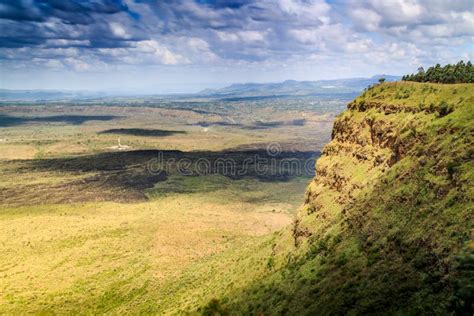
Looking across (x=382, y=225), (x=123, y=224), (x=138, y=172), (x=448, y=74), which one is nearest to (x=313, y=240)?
(x=382, y=225)

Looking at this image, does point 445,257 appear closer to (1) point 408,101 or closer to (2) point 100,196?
(1) point 408,101

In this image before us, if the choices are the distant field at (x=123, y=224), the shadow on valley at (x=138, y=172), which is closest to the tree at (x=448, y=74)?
the distant field at (x=123, y=224)

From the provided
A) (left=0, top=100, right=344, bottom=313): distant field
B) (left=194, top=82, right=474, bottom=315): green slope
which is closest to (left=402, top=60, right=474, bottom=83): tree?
(left=194, top=82, right=474, bottom=315): green slope

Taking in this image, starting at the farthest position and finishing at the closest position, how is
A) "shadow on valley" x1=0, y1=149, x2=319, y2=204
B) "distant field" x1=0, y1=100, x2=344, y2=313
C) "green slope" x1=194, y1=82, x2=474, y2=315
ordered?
"shadow on valley" x1=0, y1=149, x2=319, y2=204 < "distant field" x1=0, y1=100, x2=344, y2=313 < "green slope" x1=194, y1=82, x2=474, y2=315

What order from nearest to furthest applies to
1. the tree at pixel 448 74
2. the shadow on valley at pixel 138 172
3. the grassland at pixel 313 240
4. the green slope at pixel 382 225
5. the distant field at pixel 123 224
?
the green slope at pixel 382 225
the grassland at pixel 313 240
the tree at pixel 448 74
the distant field at pixel 123 224
the shadow on valley at pixel 138 172

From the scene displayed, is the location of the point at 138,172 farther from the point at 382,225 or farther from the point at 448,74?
the point at 382,225

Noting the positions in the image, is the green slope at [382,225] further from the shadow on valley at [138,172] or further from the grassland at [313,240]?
the shadow on valley at [138,172]

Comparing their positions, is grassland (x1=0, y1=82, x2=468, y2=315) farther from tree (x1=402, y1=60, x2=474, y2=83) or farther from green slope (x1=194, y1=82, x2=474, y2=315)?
tree (x1=402, y1=60, x2=474, y2=83)

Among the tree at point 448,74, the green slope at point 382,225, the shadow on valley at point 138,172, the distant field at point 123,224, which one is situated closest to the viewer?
the green slope at point 382,225
